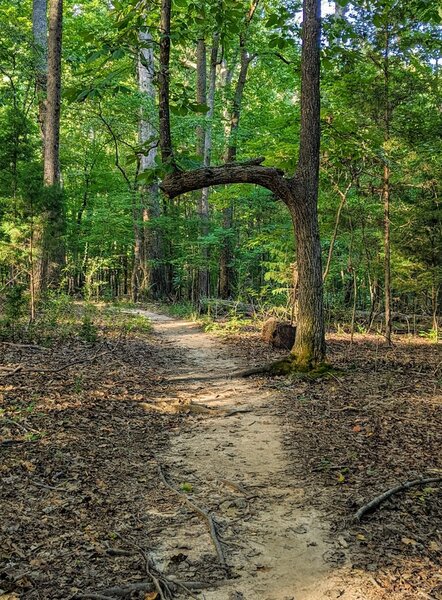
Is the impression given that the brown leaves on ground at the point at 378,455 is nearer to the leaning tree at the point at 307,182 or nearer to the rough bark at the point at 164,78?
the leaning tree at the point at 307,182

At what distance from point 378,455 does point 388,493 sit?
92cm

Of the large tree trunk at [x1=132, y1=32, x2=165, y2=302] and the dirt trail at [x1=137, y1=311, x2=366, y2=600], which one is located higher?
the large tree trunk at [x1=132, y1=32, x2=165, y2=302]

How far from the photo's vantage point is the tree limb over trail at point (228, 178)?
7.21 m

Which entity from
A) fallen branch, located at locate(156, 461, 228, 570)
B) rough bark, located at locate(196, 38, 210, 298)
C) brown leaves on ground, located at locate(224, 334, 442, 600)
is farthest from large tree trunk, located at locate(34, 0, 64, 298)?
fallen branch, located at locate(156, 461, 228, 570)

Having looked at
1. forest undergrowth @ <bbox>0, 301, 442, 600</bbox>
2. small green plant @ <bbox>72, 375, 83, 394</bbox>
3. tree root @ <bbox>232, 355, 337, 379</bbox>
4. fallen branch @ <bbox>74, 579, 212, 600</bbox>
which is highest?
tree root @ <bbox>232, 355, 337, 379</bbox>

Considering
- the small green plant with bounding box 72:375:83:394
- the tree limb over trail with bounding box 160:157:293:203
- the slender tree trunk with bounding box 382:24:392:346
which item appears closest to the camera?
the small green plant with bounding box 72:375:83:394

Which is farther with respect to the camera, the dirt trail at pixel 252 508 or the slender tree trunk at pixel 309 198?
the slender tree trunk at pixel 309 198

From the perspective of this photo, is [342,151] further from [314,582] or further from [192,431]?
[314,582]

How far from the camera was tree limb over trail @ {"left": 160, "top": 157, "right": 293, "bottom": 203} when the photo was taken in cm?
721

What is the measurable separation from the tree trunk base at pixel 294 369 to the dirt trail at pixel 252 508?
84 centimetres

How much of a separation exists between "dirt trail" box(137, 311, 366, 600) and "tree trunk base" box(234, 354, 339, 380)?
2.76 ft

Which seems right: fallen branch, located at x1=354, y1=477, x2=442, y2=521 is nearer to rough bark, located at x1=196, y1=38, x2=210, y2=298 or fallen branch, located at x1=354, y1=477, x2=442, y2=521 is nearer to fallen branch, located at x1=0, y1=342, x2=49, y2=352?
fallen branch, located at x1=0, y1=342, x2=49, y2=352

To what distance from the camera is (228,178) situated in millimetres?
7418

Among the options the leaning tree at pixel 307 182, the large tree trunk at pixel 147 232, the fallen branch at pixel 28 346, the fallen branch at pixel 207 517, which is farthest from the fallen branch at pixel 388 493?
the large tree trunk at pixel 147 232
